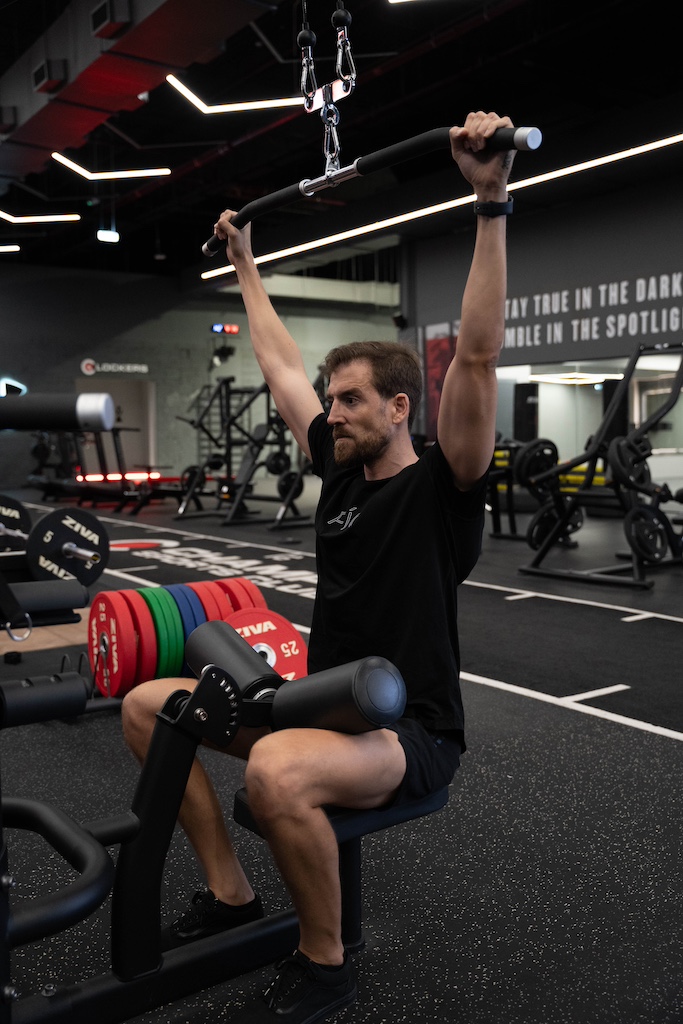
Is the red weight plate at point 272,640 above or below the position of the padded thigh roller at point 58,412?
below

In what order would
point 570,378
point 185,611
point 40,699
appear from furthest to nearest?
point 570,378 < point 185,611 < point 40,699

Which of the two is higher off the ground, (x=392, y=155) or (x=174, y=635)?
(x=392, y=155)

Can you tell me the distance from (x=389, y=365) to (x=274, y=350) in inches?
15.3

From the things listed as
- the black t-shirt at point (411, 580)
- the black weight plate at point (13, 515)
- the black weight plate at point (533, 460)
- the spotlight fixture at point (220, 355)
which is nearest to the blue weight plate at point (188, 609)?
the black t-shirt at point (411, 580)

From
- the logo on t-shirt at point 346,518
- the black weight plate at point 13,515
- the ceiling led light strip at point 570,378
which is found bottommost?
the black weight plate at point 13,515

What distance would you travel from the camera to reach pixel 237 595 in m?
3.21

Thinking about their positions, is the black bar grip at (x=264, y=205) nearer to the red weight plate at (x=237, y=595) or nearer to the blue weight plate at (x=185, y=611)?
the blue weight plate at (x=185, y=611)

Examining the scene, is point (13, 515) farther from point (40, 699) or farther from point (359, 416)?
point (40, 699)

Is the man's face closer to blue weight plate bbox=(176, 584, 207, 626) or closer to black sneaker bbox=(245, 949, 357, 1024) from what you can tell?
black sneaker bbox=(245, 949, 357, 1024)

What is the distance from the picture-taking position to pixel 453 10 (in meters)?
6.12

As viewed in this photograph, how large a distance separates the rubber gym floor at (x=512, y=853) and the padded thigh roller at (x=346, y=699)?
28 cm

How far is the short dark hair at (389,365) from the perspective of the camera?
62.0 inches

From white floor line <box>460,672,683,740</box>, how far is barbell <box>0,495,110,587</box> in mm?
1605

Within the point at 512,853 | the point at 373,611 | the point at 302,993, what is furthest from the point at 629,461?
the point at 302,993
